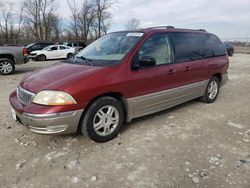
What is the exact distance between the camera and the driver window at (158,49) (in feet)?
12.4

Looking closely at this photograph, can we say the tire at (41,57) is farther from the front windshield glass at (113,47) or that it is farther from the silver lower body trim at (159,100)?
the silver lower body trim at (159,100)

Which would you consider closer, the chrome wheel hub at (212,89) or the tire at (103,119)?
the tire at (103,119)

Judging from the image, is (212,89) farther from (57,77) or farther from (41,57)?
(41,57)

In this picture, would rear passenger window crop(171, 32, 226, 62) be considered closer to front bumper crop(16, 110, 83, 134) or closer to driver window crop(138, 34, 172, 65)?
driver window crop(138, 34, 172, 65)

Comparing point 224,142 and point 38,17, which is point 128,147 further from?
point 38,17

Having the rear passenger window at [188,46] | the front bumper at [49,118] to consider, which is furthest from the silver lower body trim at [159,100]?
the front bumper at [49,118]

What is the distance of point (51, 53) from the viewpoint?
1933 centimetres

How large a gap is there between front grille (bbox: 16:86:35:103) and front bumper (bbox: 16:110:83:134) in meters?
0.20

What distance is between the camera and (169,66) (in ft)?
13.4

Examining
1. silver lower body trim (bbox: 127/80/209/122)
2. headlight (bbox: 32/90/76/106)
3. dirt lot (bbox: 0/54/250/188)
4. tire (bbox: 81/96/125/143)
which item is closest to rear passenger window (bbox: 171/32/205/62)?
silver lower body trim (bbox: 127/80/209/122)

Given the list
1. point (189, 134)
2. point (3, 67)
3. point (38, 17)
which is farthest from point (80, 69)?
point (38, 17)

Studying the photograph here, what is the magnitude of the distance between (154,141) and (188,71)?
5.62 ft

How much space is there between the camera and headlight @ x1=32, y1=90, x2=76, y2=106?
2957 millimetres

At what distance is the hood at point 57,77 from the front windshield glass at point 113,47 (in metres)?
0.45
